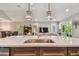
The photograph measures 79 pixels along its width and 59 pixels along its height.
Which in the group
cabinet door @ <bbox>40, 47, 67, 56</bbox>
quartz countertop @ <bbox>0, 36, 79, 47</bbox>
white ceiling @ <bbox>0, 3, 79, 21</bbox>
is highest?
Result: white ceiling @ <bbox>0, 3, 79, 21</bbox>

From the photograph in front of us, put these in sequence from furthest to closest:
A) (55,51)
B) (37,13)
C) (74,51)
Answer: (55,51) < (74,51) < (37,13)

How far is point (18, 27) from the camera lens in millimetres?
1538

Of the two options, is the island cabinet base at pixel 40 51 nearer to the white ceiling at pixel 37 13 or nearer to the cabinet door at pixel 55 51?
the cabinet door at pixel 55 51

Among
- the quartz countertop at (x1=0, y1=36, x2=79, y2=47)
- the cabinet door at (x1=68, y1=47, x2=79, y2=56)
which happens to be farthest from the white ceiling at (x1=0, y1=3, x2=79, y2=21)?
the cabinet door at (x1=68, y1=47, x2=79, y2=56)

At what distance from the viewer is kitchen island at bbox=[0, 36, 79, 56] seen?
1.63 m

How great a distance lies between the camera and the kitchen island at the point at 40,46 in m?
1.63

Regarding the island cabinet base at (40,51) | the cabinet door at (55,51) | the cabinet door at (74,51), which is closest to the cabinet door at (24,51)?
the island cabinet base at (40,51)

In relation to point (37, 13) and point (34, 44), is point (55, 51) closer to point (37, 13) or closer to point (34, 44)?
point (34, 44)

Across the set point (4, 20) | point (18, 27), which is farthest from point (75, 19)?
point (4, 20)

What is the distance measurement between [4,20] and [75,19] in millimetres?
819

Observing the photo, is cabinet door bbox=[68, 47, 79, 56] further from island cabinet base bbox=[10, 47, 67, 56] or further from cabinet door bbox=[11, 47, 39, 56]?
cabinet door bbox=[11, 47, 39, 56]

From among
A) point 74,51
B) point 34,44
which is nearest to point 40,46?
point 34,44

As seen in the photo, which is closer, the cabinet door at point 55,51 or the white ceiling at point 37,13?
the white ceiling at point 37,13

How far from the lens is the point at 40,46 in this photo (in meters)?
1.83
